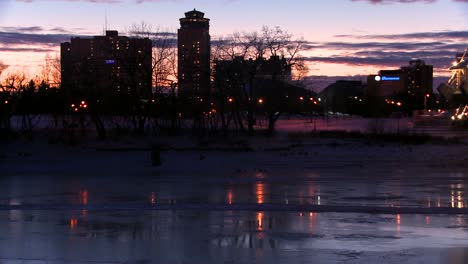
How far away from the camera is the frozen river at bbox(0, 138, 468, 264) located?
11.1 m

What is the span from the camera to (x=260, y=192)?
63.3ft

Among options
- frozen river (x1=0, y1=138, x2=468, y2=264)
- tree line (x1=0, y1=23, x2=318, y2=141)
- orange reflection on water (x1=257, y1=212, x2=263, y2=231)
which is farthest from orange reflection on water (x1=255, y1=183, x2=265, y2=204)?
tree line (x1=0, y1=23, x2=318, y2=141)

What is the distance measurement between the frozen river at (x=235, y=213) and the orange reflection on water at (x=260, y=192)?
28mm

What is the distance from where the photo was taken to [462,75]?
80.1 metres

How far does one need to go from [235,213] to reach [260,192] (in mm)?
4118

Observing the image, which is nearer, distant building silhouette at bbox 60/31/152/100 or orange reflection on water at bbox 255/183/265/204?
orange reflection on water at bbox 255/183/265/204

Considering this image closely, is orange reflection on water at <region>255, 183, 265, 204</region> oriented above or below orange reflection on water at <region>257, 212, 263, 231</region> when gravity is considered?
below

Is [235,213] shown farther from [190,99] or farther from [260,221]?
[190,99]

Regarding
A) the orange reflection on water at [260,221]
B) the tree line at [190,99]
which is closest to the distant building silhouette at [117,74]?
the tree line at [190,99]

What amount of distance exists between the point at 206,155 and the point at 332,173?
31.2 feet

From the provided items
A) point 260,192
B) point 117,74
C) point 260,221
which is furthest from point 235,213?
point 117,74

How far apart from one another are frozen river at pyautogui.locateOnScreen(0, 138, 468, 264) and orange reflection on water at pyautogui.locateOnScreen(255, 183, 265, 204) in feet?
0.09

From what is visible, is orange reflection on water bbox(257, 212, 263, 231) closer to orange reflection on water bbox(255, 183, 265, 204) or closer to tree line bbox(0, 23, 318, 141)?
orange reflection on water bbox(255, 183, 265, 204)

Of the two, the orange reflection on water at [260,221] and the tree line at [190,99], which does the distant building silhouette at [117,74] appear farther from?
the orange reflection on water at [260,221]
